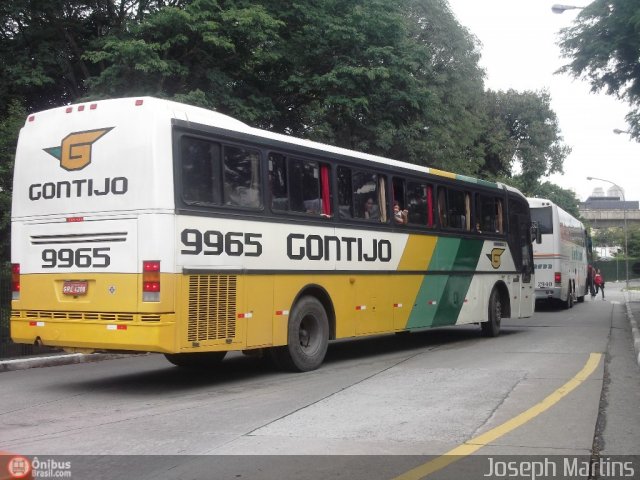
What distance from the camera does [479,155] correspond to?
3644cm

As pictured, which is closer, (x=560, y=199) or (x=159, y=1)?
(x=159, y=1)

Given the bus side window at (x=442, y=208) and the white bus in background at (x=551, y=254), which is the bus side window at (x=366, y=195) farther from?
the white bus in background at (x=551, y=254)

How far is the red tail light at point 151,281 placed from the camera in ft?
28.4

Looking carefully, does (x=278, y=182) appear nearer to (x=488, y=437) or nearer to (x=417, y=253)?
(x=417, y=253)

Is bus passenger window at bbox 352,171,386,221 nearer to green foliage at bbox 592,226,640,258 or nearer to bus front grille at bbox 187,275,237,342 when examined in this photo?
bus front grille at bbox 187,275,237,342

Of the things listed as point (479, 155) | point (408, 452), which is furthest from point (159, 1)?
point (479, 155)

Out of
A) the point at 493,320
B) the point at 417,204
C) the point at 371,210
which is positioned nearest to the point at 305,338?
the point at 371,210

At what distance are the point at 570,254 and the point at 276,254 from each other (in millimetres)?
21487

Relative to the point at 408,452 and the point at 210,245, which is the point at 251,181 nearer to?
the point at 210,245

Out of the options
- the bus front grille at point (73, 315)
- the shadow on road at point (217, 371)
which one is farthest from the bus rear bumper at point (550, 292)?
the bus front grille at point (73, 315)

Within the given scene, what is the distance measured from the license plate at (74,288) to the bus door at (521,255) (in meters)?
11.3

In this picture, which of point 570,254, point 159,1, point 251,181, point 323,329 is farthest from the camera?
point 570,254

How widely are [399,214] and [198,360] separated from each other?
14.8ft

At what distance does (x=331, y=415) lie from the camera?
7617 millimetres
